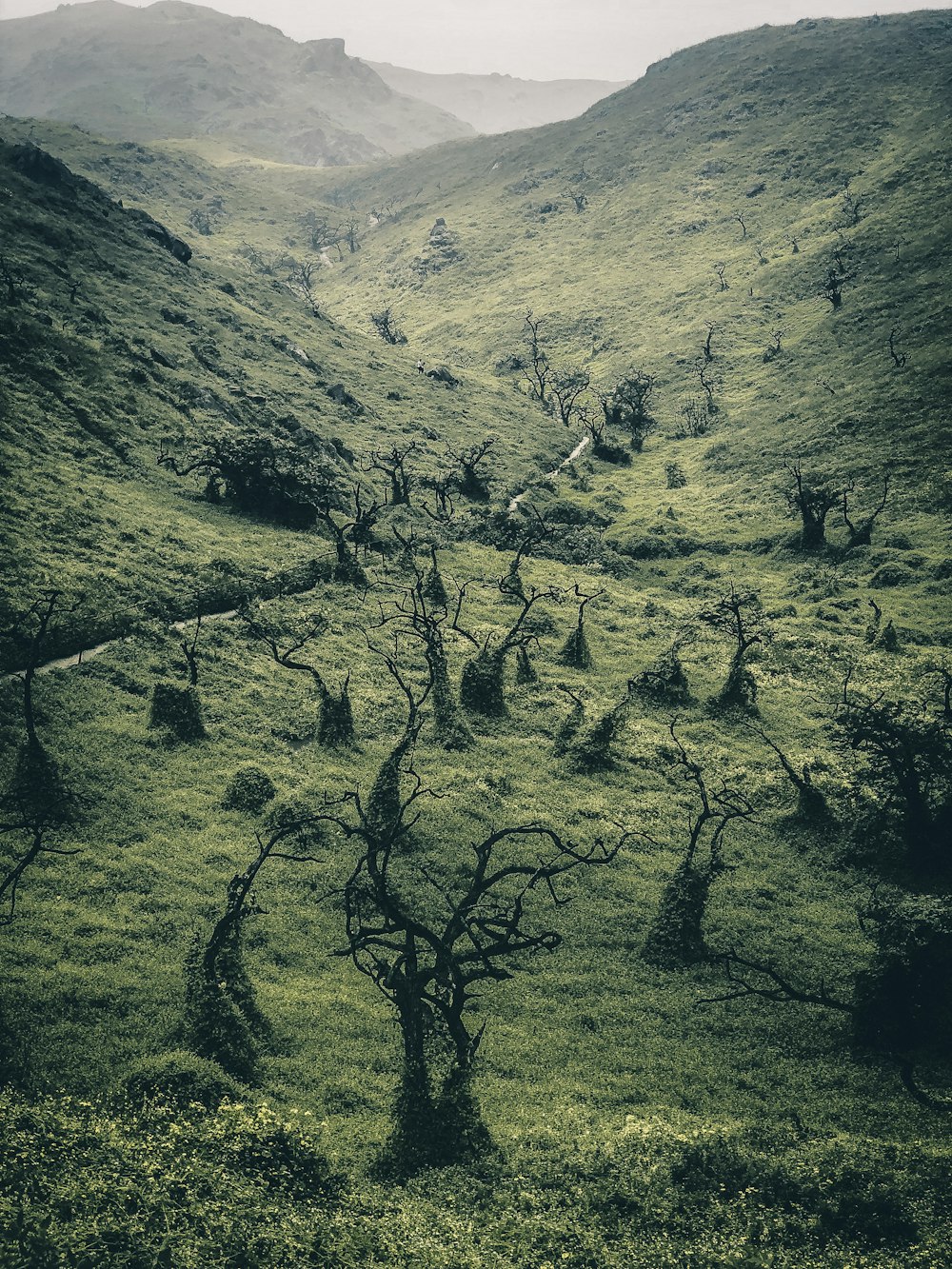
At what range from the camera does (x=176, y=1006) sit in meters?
22.7

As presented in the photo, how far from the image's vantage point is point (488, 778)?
37406 millimetres

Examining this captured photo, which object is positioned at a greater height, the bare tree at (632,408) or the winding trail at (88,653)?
the bare tree at (632,408)

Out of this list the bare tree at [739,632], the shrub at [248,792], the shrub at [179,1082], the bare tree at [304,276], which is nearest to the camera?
the shrub at [179,1082]

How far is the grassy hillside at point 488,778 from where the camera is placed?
17.9 metres

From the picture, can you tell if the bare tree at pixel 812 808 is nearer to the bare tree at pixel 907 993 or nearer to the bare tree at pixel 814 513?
the bare tree at pixel 907 993

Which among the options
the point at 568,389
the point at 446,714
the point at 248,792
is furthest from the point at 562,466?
the point at 248,792

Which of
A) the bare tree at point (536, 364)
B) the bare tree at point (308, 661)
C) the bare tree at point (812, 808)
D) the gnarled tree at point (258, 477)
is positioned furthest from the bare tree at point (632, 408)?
the bare tree at point (812, 808)

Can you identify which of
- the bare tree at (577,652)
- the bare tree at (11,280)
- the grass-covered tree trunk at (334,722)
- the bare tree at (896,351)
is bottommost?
the grass-covered tree trunk at (334,722)

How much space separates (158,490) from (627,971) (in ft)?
168

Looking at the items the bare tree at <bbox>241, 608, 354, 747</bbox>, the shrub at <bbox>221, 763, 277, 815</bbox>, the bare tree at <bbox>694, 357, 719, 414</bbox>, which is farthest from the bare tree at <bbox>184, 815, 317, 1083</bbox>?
the bare tree at <bbox>694, 357, 719, 414</bbox>

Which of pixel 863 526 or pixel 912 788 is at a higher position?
pixel 863 526

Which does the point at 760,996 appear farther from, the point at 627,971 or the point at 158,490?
the point at 158,490

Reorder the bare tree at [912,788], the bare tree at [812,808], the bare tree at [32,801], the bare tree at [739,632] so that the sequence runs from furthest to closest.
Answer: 1. the bare tree at [739,632]
2. the bare tree at [812,808]
3. the bare tree at [912,788]
4. the bare tree at [32,801]

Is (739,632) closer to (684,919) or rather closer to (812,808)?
(812,808)
